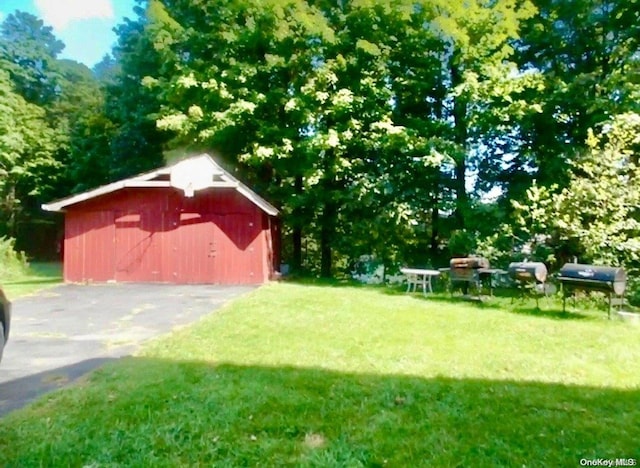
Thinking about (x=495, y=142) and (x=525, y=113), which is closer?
(x=525, y=113)

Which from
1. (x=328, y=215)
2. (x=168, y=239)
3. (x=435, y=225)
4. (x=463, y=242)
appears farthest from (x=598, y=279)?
(x=168, y=239)

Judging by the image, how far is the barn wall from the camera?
45.1 feet

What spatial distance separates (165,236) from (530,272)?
9.80 meters

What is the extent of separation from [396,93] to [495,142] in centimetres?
359

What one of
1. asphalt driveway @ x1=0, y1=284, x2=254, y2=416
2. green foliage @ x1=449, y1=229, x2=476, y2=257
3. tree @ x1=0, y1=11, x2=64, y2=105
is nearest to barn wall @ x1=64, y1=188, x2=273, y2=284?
asphalt driveway @ x1=0, y1=284, x2=254, y2=416

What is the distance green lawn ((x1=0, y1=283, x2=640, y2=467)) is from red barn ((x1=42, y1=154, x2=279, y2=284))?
7376mm

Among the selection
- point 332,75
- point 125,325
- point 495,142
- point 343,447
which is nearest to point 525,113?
point 495,142

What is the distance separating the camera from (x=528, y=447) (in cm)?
301

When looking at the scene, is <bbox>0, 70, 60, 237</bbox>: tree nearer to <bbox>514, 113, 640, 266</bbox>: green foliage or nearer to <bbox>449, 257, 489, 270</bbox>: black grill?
<bbox>449, 257, 489, 270</bbox>: black grill

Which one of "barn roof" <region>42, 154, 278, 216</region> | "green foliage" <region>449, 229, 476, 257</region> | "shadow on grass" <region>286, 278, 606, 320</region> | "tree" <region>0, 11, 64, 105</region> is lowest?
"shadow on grass" <region>286, 278, 606, 320</region>

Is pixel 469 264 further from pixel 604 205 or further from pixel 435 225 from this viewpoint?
pixel 435 225

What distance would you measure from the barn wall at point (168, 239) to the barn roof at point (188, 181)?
411 mm

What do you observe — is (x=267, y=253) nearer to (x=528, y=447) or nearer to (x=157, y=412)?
(x=157, y=412)

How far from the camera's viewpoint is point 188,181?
→ 42.5 ft
